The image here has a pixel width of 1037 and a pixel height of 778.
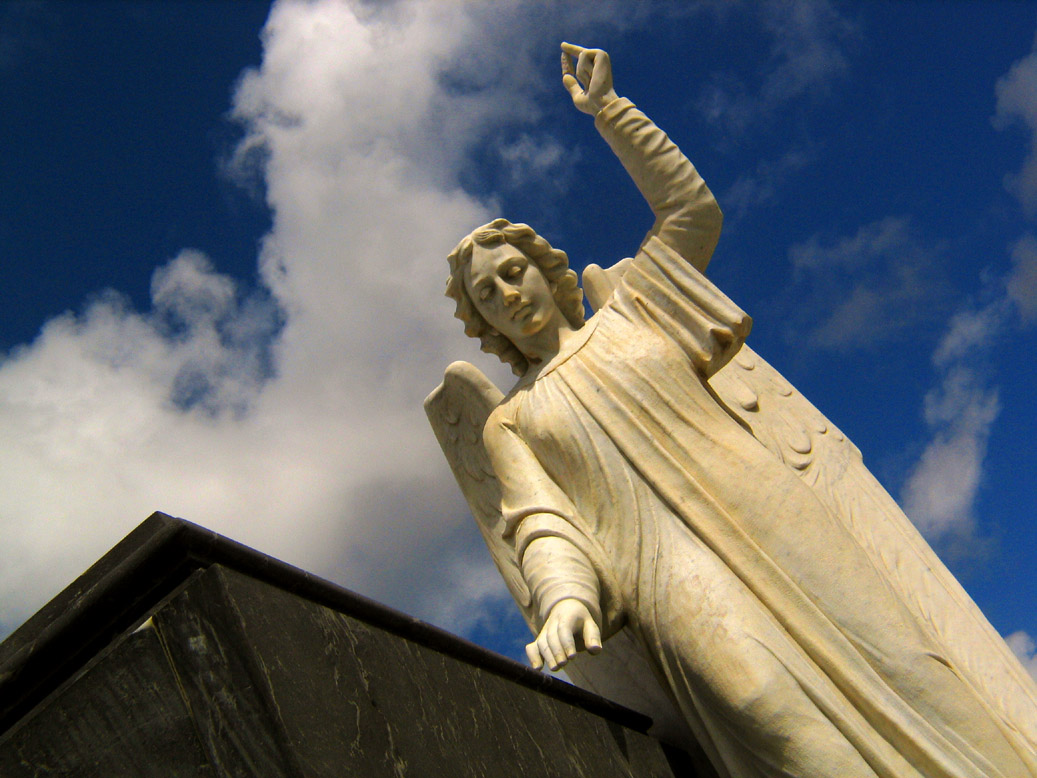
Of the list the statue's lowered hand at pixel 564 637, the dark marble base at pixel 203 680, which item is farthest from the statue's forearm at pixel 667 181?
the dark marble base at pixel 203 680

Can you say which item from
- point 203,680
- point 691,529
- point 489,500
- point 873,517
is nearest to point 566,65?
point 489,500


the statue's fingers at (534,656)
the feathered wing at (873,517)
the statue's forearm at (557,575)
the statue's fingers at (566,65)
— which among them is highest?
the statue's fingers at (566,65)

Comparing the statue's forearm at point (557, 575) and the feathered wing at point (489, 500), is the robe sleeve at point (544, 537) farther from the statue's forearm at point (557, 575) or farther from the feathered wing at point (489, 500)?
the feathered wing at point (489, 500)

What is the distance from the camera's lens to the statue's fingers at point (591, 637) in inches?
143

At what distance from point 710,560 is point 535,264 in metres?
2.04

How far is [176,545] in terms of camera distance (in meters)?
2.52

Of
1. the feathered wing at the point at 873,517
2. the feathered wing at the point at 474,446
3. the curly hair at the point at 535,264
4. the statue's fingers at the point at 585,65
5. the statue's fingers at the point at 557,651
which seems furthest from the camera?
the feathered wing at the point at 474,446

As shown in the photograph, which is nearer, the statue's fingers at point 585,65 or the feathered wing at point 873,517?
the feathered wing at point 873,517

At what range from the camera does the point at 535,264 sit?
5.34 meters

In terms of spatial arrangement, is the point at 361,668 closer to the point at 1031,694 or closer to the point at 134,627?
the point at 134,627

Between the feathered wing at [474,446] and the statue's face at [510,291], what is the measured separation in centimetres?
40

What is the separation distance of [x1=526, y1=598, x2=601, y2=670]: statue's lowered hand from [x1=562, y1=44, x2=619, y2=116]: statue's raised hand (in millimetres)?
2604

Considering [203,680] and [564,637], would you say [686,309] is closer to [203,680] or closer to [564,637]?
[564,637]

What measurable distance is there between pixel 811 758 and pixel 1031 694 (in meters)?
1.50
